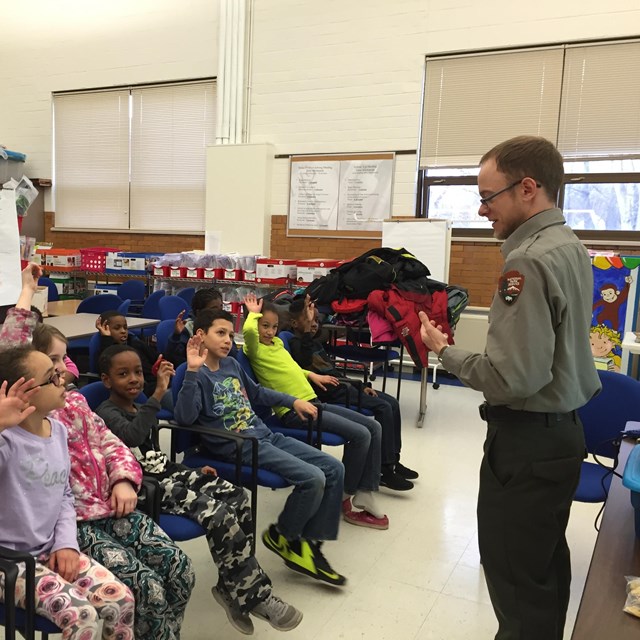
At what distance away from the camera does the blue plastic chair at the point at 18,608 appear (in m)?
1.22

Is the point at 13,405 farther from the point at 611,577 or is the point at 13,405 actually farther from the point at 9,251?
the point at 611,577

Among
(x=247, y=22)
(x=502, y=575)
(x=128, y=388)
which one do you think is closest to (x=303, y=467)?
(x=128, y=388)

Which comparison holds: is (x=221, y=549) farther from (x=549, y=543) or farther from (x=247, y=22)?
(x=247, y=22)

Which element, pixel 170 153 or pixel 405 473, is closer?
pixel 405 473

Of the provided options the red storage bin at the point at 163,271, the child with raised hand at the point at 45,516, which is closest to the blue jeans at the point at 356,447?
the child with raised hand at the point at 45,516

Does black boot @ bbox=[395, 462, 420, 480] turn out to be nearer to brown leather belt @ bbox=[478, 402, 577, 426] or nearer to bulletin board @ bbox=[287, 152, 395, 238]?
brown leather belt @ bbox=[478, 402, 577, 426]

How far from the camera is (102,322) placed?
3.26m

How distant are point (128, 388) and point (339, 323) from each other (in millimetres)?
2426

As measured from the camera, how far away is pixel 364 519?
2.76 metres

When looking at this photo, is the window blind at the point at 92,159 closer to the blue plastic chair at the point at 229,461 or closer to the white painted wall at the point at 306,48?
the white painted wall at the point at 306,48

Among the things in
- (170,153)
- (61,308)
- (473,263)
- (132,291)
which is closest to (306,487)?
(61,308)

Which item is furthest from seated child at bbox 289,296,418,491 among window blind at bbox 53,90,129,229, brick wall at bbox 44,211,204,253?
window blind at bbox 53,90,129,229

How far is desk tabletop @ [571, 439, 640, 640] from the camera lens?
96 centimetres

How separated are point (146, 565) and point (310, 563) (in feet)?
2.57
